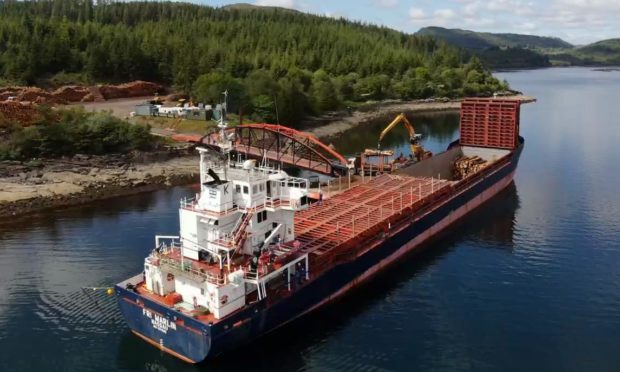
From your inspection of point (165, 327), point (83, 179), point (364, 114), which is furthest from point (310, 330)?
point (364, 114)

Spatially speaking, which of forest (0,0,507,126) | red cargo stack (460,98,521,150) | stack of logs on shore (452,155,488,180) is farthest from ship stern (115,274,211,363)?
forest (0,0,507,126)

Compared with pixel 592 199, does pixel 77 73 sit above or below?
above

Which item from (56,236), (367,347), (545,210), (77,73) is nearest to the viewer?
(367,347)

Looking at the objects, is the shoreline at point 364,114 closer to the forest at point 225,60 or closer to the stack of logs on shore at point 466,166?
the forest at point 225,60

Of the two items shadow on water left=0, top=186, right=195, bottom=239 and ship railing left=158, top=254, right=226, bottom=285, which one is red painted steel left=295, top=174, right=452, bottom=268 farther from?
shadow on water left=0, top=186, right=195, bottom=239

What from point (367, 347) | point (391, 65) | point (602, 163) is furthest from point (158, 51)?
point (367, 347)

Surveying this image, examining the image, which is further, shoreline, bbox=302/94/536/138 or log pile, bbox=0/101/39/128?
shoreline, bbox=302/94/536/138

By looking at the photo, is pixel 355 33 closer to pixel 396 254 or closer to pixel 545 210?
pixel 545 210

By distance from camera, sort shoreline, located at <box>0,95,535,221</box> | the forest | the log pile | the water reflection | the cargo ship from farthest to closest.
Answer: the forest, the water reflection, the log pile, shoreline, located at <box>0,95,535,221</box>, the cargo ship
